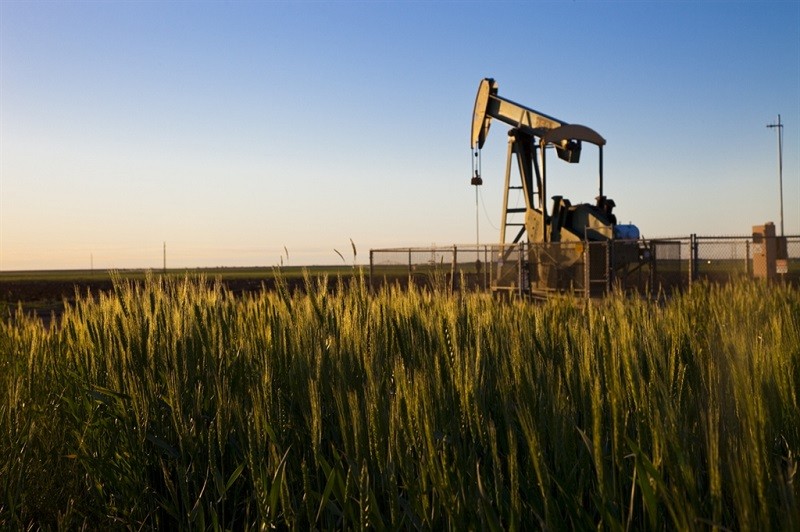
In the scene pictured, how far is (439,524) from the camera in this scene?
6.54 feet

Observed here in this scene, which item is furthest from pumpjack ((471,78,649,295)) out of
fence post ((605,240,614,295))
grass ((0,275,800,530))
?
grass ((0,275,800,530))

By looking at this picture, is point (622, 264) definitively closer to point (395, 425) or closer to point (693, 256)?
point (693, 256)

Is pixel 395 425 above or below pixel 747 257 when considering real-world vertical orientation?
below

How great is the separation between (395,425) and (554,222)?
19253mm

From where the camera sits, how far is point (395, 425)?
6.48ft

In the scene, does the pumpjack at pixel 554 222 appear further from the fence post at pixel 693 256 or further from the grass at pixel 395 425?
the grass at pixel 395 425

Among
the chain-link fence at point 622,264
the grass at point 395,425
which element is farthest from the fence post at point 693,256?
the grass at point 395,425

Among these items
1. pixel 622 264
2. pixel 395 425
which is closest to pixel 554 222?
pixel 622 264

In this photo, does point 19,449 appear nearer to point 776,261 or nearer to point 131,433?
point 131,433

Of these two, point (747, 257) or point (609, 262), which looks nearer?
point (747, 257)

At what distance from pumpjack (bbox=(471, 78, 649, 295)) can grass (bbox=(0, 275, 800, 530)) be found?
14.2 metres

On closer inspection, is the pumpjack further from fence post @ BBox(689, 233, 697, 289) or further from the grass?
the grass

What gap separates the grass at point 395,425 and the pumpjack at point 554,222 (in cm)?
1415

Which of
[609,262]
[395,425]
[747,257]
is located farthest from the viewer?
[609,262]
